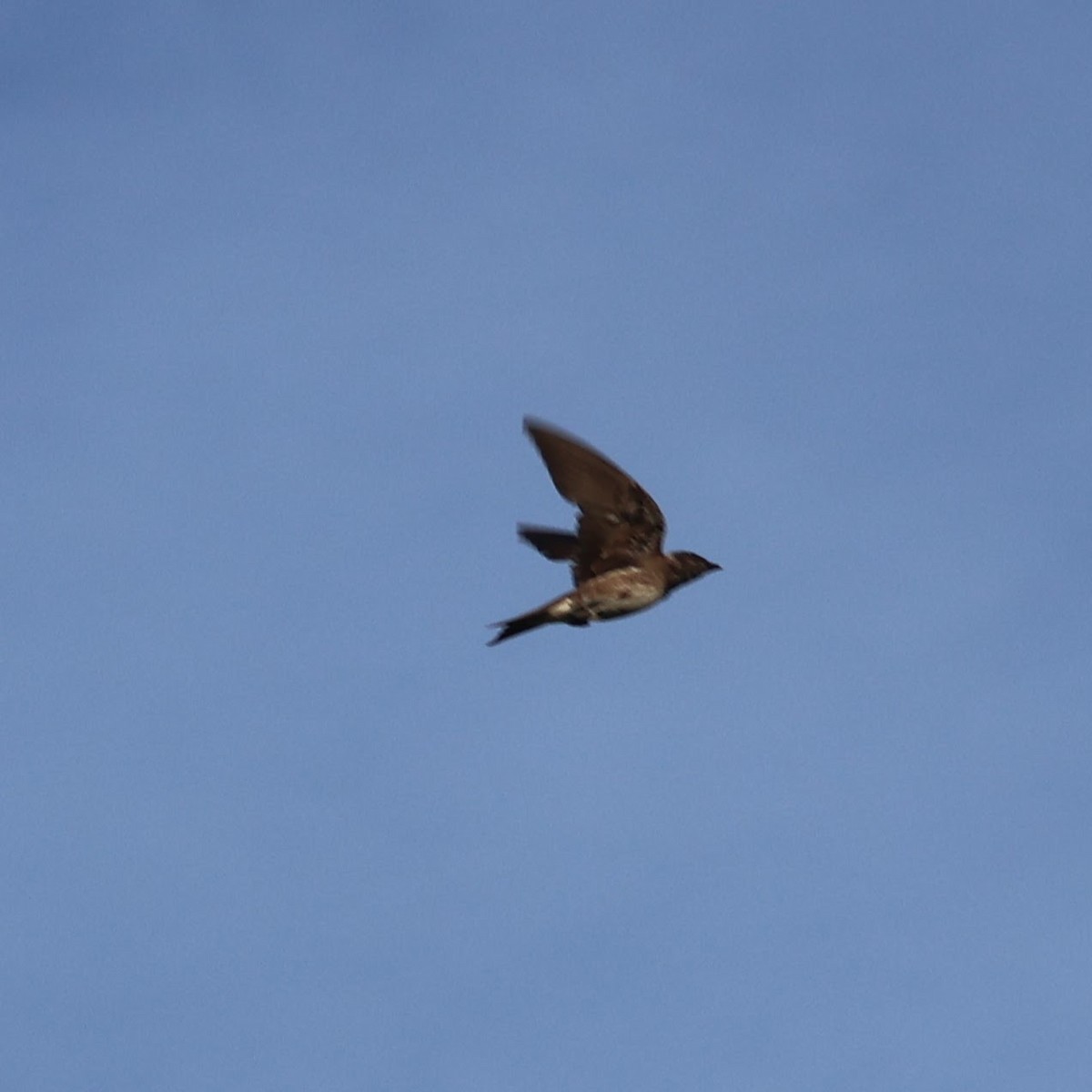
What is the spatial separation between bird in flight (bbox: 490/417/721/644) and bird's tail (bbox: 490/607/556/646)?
0.12m

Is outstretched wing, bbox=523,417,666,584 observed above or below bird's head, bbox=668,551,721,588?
above

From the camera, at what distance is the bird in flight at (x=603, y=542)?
73.3ft

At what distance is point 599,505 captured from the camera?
74.4ft

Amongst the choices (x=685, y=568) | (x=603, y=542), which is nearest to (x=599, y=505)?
(x=603, y=542)

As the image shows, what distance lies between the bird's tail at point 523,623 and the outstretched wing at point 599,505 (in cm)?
117

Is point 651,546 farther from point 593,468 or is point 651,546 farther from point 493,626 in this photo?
point 493,626

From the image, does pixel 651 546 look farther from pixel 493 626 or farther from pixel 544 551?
pixel 493 626

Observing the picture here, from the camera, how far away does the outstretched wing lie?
22.3m

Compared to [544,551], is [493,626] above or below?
below

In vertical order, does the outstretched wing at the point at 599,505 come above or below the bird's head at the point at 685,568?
above

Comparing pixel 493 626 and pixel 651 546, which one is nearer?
pixel 493 626

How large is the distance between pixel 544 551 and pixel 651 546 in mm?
1348

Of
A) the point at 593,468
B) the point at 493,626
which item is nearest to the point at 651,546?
the point at 593,468

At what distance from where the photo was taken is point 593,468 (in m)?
22.4
